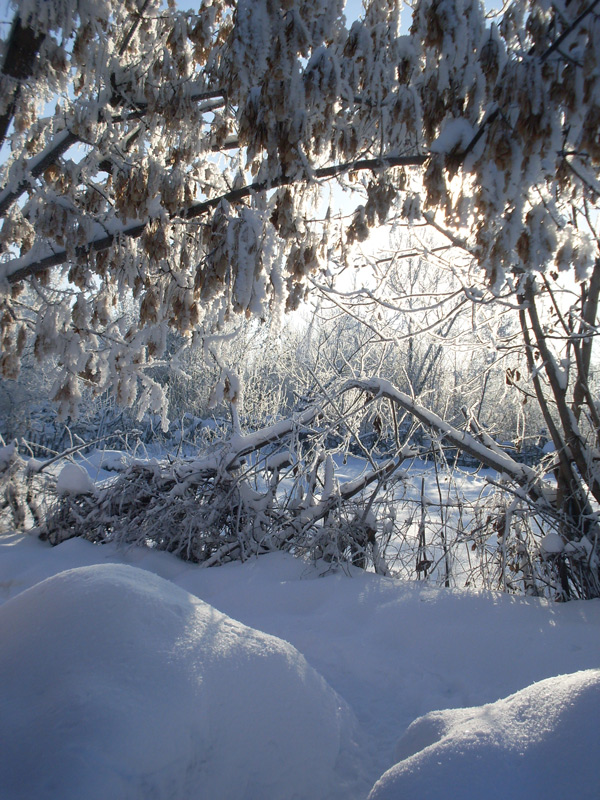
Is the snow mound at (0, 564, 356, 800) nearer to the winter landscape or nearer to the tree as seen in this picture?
the winter landscape

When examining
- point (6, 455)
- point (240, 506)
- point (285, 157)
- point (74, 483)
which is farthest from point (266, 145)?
point (6, 455)

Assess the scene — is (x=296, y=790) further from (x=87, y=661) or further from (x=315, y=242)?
(x=315, y=242)

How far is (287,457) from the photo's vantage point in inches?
197

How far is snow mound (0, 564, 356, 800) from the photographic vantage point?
124 cm

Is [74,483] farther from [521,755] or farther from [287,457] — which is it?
[521,755]

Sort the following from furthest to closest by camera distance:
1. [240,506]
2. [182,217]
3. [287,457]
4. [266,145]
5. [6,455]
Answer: [6,455] < [287,457] < [240,506] < [182,217] < [266,145]

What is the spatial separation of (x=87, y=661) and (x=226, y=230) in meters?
2.09

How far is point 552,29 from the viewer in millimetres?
1854

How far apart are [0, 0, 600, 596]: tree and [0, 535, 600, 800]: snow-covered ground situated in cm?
153

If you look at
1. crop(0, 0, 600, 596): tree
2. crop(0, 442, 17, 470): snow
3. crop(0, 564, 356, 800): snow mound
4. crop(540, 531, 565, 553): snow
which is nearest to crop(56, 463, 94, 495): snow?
crop(0, 442, 17, 470): snow

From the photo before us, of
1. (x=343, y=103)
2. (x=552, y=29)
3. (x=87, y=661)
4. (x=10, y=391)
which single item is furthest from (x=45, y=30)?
(x=10, y=391)

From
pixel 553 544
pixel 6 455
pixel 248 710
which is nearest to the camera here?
pixel 248 710

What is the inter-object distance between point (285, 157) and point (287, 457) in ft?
10.6

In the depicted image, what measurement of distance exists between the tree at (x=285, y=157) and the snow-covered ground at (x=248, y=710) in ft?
5.03
